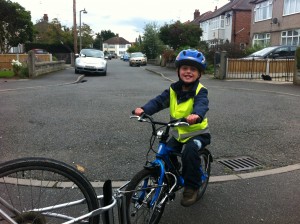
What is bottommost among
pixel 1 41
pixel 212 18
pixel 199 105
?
pixel 199 105

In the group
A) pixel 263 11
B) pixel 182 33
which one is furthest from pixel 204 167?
pixel 263 11

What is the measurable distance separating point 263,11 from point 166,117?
96.8 ft

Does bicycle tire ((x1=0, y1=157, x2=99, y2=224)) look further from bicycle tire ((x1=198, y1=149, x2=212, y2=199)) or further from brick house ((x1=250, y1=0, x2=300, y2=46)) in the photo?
brick house ((x1=250, y1=0, x2=300, y2=46))

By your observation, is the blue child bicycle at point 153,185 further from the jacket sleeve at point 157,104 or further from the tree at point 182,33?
the tree at point 182,33

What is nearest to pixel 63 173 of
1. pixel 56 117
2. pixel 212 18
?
pixel 56 117

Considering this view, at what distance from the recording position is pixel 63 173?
7.59 ft

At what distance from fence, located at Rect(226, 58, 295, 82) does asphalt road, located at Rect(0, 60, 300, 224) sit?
7068 mm

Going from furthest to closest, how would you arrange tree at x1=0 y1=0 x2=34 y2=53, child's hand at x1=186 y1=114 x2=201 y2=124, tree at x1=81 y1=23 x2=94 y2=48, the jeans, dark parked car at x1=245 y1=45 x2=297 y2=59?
1. tree at x1=81 y1=23 x2=94 y2=48
2. tree at x1=0 y1=0 x2=34 y2=53
3. dark parked car at x1=245 y1=45 x2=297 y2=59
4. the jeans
5. child's hand at x1=186 y1=114 x2=201 y2=124

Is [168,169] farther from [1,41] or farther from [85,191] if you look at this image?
[1,41]

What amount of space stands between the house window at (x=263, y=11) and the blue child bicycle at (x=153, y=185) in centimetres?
3218

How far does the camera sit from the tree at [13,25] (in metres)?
30.4

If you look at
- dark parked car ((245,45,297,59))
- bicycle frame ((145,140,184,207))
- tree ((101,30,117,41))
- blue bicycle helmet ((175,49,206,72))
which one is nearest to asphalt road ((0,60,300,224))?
bicycle frame ((145,140,184,207))

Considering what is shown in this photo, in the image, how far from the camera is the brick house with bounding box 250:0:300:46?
27.8 m

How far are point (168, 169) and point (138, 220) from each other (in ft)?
1.74
